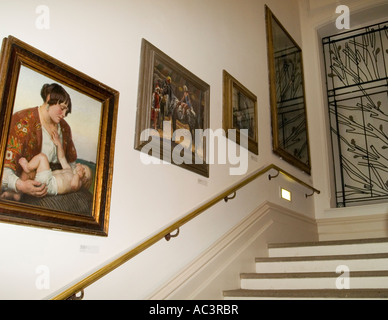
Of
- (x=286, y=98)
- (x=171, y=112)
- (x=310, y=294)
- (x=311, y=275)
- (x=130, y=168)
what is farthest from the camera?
(x=286, y=98)

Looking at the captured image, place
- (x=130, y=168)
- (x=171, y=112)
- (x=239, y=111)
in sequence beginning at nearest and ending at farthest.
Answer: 1. (x=130, y=168)
2. (x=171, y=112)
3. (x=239, y=111)

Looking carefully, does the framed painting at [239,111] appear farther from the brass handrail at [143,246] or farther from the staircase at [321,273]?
the staircase at [321,273]

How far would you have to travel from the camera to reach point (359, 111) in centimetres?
798

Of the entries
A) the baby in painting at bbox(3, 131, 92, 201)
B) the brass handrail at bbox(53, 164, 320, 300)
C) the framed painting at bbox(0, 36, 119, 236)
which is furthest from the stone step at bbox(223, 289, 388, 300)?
the baby in painting at bbox(3, 131, 92, 201)

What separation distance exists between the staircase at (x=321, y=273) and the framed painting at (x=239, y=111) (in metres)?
1.47

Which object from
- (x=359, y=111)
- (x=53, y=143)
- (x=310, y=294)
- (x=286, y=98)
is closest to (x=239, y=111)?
(x=286, y=98)

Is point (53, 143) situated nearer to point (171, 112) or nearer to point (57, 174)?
point (57, 174)

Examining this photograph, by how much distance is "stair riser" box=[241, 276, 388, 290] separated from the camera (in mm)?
3994

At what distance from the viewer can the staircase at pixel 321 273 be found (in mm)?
3916

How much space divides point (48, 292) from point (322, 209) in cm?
560

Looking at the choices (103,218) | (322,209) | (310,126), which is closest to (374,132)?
(310,126)

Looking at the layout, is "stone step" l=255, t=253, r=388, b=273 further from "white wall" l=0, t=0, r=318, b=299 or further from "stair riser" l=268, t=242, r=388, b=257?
"white wall" l=0, t=0, r=318, b=299

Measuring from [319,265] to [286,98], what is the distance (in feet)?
10.9

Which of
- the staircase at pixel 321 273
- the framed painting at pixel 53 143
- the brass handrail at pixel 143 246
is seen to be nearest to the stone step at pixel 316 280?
the staircase at pixel 321 273
